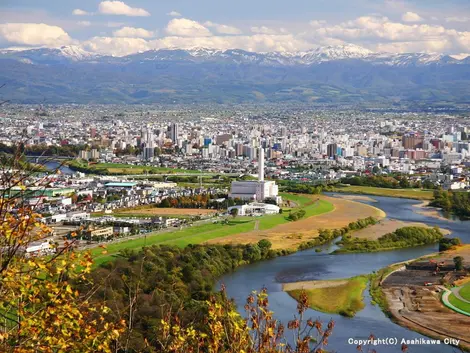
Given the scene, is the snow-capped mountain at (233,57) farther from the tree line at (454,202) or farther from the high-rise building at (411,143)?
the tree line at (454,202)

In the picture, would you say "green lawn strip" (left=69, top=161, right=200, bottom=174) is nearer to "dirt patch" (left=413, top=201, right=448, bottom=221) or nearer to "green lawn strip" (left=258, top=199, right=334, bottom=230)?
"green lawn strip" (left=258, top=199, right=334, bottom=230)

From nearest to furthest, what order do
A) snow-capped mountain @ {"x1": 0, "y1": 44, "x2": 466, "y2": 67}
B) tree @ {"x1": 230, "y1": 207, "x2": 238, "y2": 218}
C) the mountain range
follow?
1. tree @ {"x1": 230, "y1": 207, "x2": 238, "y2": 218}
2. the mountain range
3. snow-capped mountain @ {"x1": 0, "y1": 44, "x2": 466, "y2": 67}

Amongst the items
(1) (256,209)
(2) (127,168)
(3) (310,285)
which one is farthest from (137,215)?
(2) (127,168)

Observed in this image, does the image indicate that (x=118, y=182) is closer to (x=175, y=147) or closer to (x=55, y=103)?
(x=175, y=147)

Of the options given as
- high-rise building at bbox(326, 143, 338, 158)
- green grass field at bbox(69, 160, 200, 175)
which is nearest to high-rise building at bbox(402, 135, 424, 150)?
high-rise building at bbox(326, 143, 338, 158)

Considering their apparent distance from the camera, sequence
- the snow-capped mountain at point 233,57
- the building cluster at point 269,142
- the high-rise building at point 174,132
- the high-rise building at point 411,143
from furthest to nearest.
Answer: the snow-capped mountain at point 233,57 < the high-rise building at point 174,132 < the high-rise building at point 411,143 < the building cluster at point 269,142

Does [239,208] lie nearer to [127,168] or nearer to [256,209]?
[256,209]

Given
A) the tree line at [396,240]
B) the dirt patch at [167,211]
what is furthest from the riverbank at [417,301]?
the dirt patch at [167,211]
